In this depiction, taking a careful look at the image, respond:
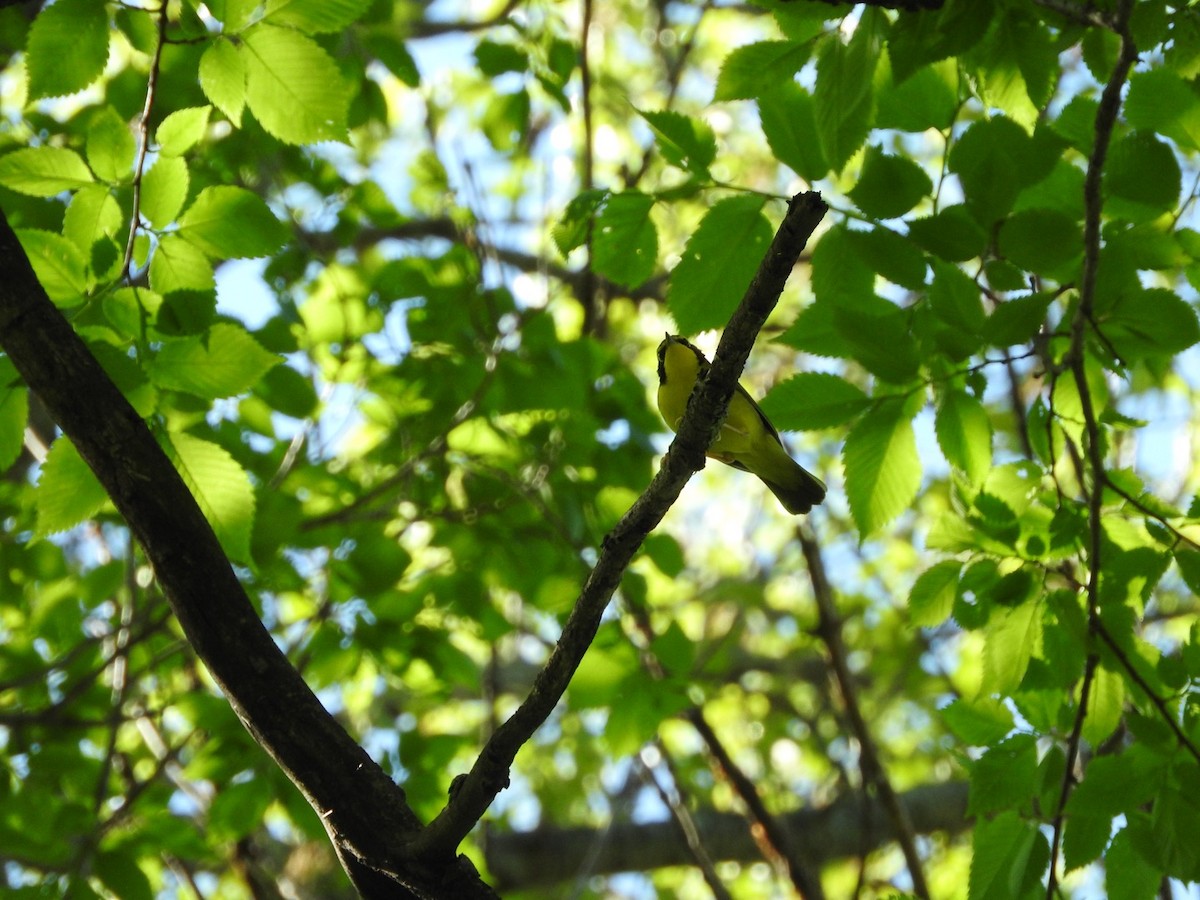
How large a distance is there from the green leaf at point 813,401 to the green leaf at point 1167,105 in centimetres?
95

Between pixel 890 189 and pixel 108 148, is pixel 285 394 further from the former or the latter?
pixel 890 189

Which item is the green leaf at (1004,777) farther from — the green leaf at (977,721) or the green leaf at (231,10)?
the green leaf at (231,10)

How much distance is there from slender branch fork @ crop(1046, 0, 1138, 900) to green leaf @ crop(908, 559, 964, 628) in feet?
1.13

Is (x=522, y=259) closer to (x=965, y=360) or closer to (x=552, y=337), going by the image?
(x=552, y=337)

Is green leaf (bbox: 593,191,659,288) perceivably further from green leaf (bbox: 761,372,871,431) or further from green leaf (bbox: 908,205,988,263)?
green leaf (bbox: 908,205,988,263)

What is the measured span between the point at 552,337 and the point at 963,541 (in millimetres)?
2199

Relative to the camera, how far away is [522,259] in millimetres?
8656

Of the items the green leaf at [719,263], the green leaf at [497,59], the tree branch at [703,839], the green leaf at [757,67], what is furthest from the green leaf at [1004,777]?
the tree branch at [703,839]

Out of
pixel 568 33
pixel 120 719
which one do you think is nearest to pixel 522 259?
pixel 568 33

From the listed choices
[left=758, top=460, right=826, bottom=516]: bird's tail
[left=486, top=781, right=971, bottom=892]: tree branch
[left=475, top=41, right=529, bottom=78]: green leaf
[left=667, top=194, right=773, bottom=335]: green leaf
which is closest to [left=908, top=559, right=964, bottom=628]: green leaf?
[left=667, top=194, right=773, bottom=335]: green leaf

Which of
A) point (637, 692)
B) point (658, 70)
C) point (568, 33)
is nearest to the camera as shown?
point (637, 692)

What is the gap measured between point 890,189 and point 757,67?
44cm

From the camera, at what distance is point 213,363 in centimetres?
271

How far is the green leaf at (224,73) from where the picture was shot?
2592 millimetres
